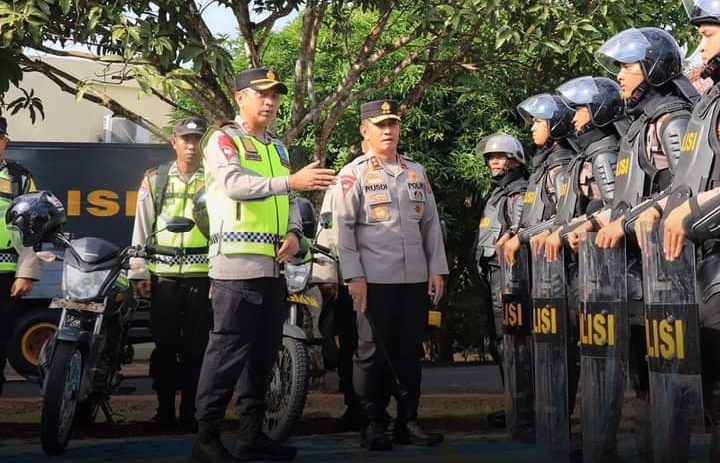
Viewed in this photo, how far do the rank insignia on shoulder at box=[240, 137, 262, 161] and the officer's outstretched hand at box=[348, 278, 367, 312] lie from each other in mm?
1045

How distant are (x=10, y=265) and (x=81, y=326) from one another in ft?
2.49

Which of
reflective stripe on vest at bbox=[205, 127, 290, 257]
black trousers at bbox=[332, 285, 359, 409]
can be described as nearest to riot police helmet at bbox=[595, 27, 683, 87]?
reflective stripe on vest at bbox=[205, 127, 290, 257]

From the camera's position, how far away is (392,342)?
22.1ft

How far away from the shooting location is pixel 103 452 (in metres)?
6.48

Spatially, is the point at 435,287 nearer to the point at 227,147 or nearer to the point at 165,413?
the point at 227,147

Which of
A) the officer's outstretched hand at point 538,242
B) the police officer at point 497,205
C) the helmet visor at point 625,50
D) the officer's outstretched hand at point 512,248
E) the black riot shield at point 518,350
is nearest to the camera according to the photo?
the helmet visor at point 625,50

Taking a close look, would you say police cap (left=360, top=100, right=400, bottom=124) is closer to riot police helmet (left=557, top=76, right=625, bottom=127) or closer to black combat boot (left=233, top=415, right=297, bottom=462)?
riot police helmet (left=557, top=76, right=625, bottom=127)

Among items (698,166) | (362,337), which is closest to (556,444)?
(362,337)

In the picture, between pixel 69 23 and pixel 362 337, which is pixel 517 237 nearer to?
pixel 362 337

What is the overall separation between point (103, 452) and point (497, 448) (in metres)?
2.13

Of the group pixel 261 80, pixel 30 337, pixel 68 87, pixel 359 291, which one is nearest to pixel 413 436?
pixel 359 291

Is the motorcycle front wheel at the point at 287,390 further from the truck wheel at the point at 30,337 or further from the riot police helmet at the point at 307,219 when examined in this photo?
the truck wheel at the point at 30,337

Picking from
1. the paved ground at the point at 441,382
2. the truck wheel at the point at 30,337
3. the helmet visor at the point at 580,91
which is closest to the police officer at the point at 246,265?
the helmet visor at the point at 580,91

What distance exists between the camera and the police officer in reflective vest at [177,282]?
7.35 meters
